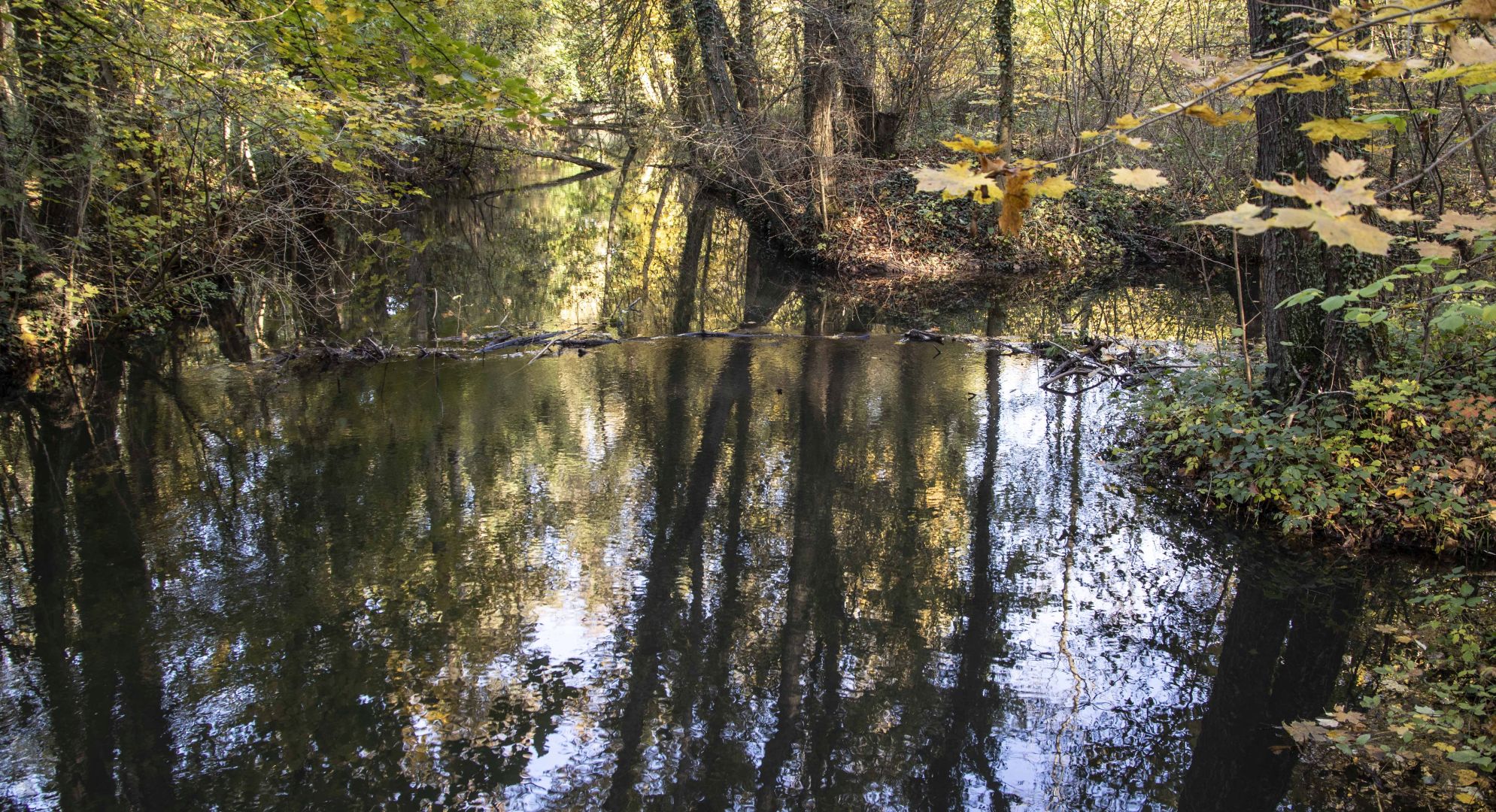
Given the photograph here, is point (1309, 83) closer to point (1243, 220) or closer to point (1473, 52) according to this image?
point (1473, 52)

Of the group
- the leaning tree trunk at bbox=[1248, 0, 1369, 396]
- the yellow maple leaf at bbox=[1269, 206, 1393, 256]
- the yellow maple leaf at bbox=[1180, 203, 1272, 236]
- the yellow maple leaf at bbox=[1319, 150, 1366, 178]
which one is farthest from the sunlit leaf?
the leaning tree trunk at bbox=[1248, 0, 1369, 396]

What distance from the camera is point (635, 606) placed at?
15.2ft

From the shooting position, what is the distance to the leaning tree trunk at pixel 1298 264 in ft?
17.0

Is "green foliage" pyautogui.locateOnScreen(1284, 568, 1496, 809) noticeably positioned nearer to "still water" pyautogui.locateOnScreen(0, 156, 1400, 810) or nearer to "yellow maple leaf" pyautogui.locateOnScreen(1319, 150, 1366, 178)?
"still water" pyautogui.locateOnScreen(0, 156, 1400, 810)

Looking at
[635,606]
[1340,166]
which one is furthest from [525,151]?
[1340,166]

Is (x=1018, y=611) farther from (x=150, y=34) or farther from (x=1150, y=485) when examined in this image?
(x=150, y=34)

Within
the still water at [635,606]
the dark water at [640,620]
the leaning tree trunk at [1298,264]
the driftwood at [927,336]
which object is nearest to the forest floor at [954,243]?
the driftwood at [927,336]

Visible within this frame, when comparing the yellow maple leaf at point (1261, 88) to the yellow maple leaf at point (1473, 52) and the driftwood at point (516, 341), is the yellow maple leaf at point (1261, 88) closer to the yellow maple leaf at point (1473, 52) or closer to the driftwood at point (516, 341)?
the yellow maple leaf at point (1473, 52)

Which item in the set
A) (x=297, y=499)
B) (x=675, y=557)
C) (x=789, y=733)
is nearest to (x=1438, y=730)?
(x=789, y=733)

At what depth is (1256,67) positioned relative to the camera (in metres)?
2.09

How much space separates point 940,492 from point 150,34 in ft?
24.6

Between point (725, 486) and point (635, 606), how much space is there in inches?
67.8

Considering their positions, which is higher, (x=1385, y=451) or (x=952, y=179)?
(x=952, y=179)

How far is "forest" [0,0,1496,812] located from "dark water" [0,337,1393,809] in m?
0.03
